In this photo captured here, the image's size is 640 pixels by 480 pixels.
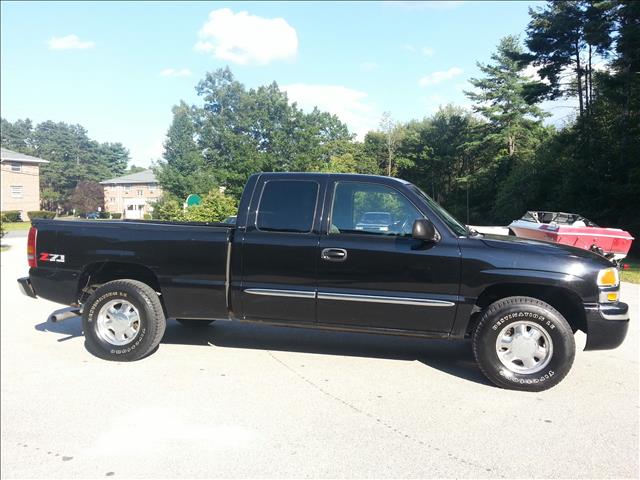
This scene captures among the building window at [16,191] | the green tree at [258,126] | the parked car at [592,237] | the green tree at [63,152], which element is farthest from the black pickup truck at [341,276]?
the green tree at [63,152]

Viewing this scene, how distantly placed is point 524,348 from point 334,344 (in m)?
2.17

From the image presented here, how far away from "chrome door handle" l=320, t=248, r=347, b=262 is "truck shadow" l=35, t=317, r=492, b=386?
1.30 meters

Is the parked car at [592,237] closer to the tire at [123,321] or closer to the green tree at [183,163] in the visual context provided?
the tire at [123,321]

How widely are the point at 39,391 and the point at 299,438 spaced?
2.37 m

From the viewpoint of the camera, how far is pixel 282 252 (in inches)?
191

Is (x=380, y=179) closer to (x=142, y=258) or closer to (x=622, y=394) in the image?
(x=142, y=258)

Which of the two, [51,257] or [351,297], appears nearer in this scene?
[351,297]

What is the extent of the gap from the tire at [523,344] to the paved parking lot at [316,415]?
153 millimetres

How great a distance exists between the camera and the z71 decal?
5.31m

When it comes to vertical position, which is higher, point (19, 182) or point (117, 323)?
point (19, 182)

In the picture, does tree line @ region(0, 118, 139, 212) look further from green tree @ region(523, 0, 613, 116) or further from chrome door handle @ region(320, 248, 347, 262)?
chrome door handle @ region(320, 248, 347, 262)

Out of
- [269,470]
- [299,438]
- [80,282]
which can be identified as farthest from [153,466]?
[80,282]

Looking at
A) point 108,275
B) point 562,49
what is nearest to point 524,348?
point 108,275

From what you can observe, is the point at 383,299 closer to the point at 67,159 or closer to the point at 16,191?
the point at 16,191
